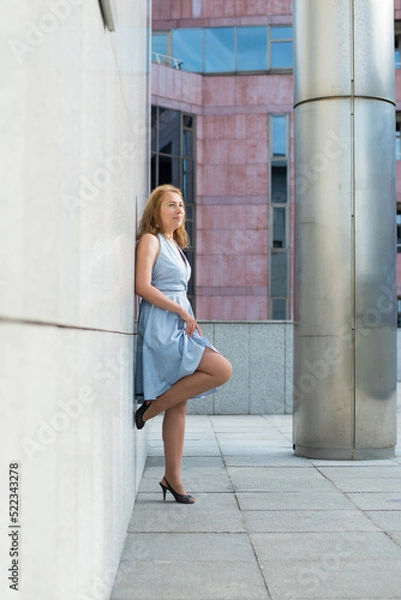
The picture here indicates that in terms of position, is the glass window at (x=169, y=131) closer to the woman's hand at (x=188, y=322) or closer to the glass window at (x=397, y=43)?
the glass window at (x=397, y=43)

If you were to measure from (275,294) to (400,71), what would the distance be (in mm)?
9929

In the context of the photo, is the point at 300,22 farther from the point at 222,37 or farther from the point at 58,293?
the point at 222,37

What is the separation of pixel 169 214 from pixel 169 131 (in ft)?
89.5

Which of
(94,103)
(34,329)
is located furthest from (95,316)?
(34,329)

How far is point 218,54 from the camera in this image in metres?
33.2

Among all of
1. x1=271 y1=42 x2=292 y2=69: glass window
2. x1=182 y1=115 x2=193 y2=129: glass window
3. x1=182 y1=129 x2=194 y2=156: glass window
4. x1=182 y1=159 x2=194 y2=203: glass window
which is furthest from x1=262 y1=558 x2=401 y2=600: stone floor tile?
x1=271 y1=42 x2=292 y2=69: glass window

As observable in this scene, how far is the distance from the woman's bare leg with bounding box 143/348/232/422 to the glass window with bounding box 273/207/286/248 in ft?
88.8

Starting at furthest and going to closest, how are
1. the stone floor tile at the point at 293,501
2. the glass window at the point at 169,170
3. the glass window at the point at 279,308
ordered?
the glass window at the point at 279,308 < the glass window at the point at 169,170 < the stone floor tile at the point at 293,501

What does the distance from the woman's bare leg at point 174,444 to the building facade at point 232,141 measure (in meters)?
26.6

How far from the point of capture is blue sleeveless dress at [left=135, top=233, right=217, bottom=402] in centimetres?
562

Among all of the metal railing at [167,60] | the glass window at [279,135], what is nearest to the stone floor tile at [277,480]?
the glass window at [279,135]

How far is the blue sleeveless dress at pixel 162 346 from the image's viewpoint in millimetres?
5617

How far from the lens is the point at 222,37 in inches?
1294

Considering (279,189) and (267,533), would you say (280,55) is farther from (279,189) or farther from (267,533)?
(267,533)
